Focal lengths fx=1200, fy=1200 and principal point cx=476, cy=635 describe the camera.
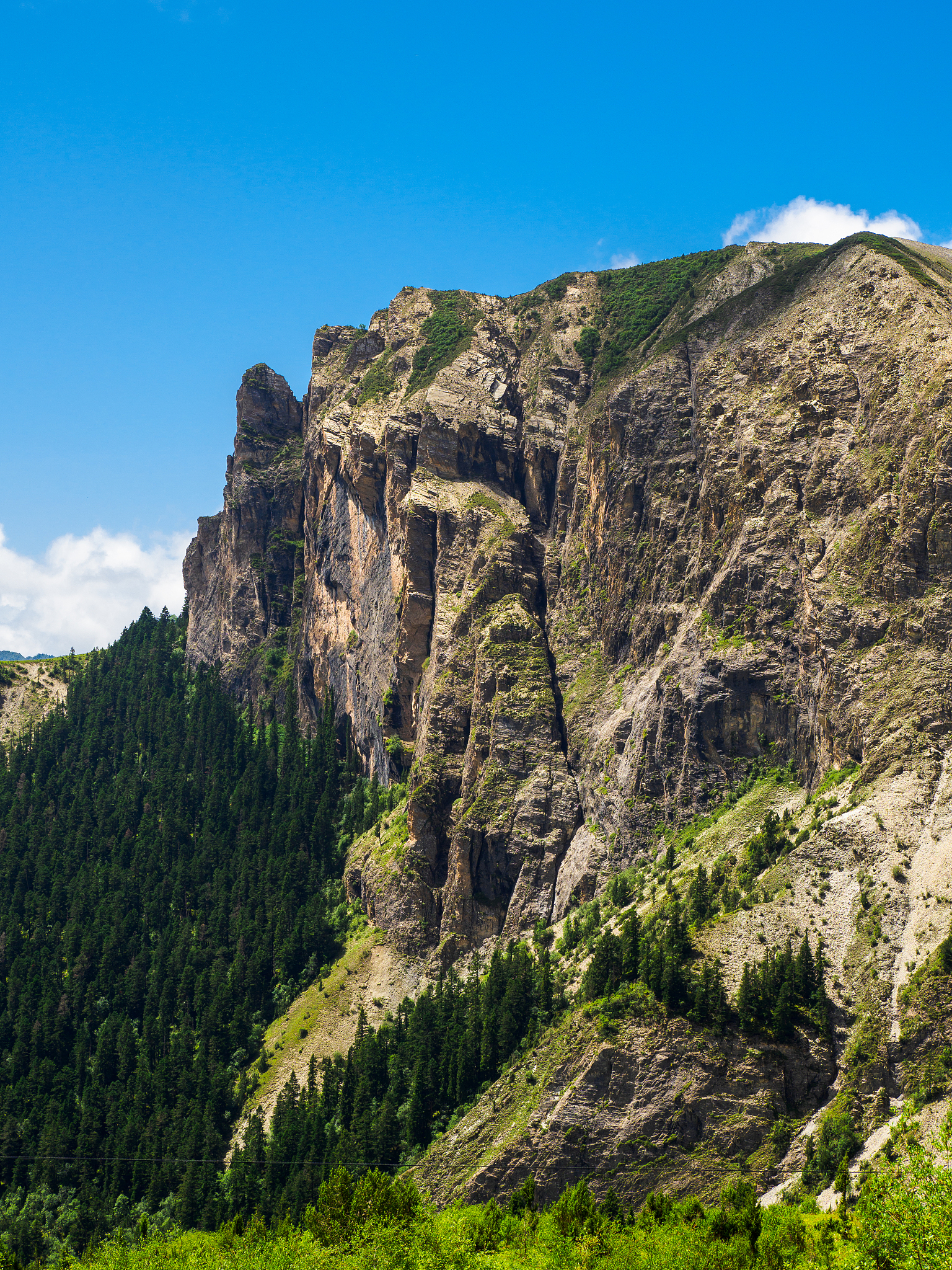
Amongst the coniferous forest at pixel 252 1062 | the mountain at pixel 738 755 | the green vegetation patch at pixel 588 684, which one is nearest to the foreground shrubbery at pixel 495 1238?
the coniferous forest at pixel 252 1062

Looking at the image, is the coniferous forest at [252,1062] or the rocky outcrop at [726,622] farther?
the rocky outcrop at [726,622]

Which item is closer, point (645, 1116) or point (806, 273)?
point (645, 1116)

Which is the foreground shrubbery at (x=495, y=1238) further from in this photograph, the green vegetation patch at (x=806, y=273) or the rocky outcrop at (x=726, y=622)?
the green vegetation patch at (x=806, y=273)

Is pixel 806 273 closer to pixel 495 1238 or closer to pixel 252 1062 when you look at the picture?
pixel 495 1238

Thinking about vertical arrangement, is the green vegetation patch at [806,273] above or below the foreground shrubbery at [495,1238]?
above

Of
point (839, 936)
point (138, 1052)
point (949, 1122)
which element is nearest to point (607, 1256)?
point (949, 1122)

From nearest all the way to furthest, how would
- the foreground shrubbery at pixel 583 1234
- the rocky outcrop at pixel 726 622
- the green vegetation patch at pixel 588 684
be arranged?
the foreground shrubbery at pixel 583 1234, the rocky outcrop at pixel 726 622, the green vegetation patch at pixel 588 684

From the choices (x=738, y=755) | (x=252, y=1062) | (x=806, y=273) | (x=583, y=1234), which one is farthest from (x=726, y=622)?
(x=252, y=1062)

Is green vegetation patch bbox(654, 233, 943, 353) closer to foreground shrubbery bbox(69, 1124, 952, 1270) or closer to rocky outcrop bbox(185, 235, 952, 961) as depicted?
rocky outcrop bbox(185, 235, 952, 961)

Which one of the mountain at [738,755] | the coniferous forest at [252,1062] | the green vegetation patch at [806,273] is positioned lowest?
the coniferous forest at [252,1062]

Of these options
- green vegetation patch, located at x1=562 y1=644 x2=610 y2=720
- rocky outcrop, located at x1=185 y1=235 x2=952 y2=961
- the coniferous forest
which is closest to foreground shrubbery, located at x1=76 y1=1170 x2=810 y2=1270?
the coniferous forest

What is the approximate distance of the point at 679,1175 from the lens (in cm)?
11306

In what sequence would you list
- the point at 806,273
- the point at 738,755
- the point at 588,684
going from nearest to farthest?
the point at 738,755 → the point at 806,273 → the point at 588,684

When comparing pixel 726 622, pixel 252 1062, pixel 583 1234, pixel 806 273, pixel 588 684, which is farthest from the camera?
pixel 588 684
